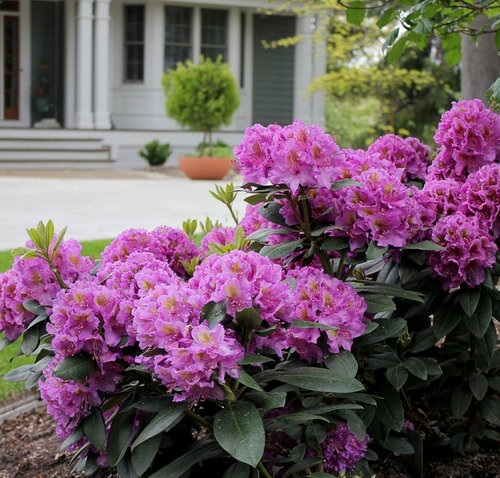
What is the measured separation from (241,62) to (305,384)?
791 inches

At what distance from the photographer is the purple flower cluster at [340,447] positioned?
2.20 meters

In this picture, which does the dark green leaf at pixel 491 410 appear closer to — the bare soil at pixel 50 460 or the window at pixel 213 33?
the bare soil at pixel 50 460

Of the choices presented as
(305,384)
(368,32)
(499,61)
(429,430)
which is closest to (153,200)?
(499,61)

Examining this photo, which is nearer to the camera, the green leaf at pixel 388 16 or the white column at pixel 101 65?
the green leaf at pixel 388 16

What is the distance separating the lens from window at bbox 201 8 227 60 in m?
20.5

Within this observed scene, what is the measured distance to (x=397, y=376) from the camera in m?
2.26

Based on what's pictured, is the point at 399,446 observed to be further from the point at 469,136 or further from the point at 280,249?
the point at 469,136

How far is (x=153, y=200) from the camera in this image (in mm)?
11672

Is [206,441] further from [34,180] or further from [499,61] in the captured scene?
[34,180]

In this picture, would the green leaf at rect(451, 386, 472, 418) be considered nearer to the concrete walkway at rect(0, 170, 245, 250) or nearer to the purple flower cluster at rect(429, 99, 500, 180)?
the purple flower cluster at rect(429, 99, 500, 180)

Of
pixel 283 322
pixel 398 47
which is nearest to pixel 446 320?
pixel 283 322

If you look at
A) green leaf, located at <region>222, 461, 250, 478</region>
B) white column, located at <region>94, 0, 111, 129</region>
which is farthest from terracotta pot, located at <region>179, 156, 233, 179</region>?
green leaf, located at <region>222, 461, 250, 478</region>

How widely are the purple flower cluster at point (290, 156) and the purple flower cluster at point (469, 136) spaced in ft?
2.11

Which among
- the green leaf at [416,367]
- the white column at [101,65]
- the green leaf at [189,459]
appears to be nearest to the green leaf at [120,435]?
the green leaf at [189,459]
